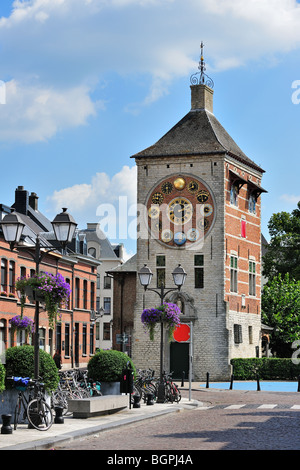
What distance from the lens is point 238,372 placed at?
47.7 metres

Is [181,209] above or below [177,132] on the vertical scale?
below

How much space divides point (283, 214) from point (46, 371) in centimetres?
5240

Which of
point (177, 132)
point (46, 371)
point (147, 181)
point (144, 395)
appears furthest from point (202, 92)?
point (46, 371)

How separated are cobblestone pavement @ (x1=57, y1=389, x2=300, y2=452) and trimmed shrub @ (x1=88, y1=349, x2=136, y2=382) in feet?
6.92

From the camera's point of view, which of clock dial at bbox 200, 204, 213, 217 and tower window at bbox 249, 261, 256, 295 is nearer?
clock dial at bbox 200, 204, 213, 217

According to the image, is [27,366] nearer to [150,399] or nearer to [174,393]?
[150,399]

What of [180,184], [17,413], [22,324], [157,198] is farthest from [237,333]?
[17,413]

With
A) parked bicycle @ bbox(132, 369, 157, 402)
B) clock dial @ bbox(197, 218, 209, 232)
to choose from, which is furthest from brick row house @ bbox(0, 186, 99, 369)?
parked bicycle @ bbox(132, 369, 157, 402)

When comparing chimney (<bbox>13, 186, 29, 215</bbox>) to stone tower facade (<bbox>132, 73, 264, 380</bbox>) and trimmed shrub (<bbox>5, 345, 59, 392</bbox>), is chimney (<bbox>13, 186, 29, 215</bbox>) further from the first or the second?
trimmed shrub (<bbox>5, 345, 59, 392</bbox>)

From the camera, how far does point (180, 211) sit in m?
50.3

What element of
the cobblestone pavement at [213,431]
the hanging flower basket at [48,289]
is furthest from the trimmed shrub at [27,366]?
the cobblestone pavement at [213,431]

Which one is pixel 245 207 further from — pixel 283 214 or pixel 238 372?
pixel 283 214

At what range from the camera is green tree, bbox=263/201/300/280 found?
69.0m

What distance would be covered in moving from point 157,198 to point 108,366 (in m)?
26.6
